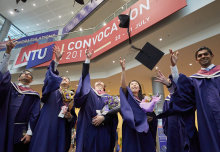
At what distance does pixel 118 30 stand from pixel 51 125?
197 inches

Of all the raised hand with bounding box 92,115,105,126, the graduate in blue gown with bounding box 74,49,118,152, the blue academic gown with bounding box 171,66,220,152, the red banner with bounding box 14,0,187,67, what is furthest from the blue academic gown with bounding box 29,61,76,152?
the red banner with bounding box 14,0,187,67

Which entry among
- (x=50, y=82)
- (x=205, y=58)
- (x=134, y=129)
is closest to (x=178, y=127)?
(x=134, y=129)

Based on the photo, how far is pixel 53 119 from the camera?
1.99 meters

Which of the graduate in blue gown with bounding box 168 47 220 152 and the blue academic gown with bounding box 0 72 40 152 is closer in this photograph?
the graduate in blue gown with bounding box 168 47 220 152

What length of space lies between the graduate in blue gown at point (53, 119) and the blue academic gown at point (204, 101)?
1490 mm

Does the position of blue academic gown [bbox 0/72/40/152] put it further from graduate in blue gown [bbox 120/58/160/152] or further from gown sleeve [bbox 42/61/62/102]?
graduate in blue gown [bbox 120/58/160/152]

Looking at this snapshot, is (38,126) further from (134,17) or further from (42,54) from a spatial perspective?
(42,54)

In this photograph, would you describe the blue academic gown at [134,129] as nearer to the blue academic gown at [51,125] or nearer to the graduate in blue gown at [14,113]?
the blue academic gown at [51,125]

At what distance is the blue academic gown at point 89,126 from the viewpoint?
180 centimetres

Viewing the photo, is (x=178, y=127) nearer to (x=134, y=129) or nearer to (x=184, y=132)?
(x=184, y=132)

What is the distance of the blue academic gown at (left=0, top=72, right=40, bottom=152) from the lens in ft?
5.81

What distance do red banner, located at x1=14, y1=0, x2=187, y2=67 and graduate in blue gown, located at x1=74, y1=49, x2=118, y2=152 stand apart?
1.80 m

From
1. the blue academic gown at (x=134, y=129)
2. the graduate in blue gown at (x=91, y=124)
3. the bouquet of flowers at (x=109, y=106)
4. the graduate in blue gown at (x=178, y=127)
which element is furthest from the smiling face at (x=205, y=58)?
the graduate in blue gown at (x=91, y=124)

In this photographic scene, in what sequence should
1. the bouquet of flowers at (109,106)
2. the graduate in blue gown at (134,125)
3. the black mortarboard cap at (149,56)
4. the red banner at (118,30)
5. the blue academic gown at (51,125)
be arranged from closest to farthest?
1. the graduate in blue gown at (134,125)
2. the blue academic gown at (51,125)
3. the bouquet of flowers at (109,106)
4. the black mortarboard cap at (149,56)
5. the red banner at (118,30)
